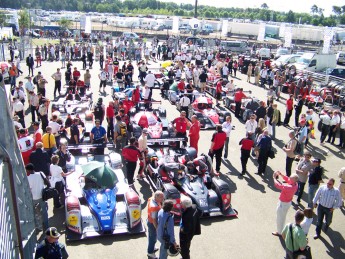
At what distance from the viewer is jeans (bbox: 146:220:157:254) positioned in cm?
760

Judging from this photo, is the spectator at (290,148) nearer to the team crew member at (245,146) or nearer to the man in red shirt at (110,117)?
the team crew member at (245,146)

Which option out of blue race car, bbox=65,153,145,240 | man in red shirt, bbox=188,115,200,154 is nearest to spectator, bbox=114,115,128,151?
man in red shirt, bbox=188,115,200,154

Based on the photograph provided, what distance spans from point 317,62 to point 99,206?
2747 centimetres

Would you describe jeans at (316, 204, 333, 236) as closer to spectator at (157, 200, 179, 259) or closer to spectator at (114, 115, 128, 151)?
spectator at (157, 200, 179, 259)

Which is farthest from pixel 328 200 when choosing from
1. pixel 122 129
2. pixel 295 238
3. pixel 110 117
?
pixel 110 117

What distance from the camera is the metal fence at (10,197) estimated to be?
10.1 feet

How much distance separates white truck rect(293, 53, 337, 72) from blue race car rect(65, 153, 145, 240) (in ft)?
84.5

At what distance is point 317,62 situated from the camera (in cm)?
3170

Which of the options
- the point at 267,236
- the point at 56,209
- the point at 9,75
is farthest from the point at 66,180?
the point at 9,75

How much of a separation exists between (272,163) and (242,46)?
35211 mm

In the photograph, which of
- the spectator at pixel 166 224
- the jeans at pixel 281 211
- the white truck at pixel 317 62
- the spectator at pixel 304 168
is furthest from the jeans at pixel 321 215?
the white truck at pixel 317 62

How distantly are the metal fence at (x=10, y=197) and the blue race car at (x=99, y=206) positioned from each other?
465 cm

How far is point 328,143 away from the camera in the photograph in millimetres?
16641

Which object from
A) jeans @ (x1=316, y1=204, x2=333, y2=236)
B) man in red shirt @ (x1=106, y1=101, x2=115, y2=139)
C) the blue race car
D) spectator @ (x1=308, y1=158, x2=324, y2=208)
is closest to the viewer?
the blue race car
